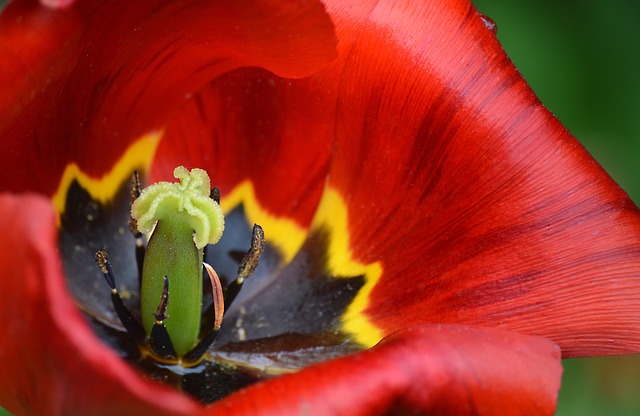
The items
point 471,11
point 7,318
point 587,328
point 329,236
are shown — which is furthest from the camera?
point 329,236

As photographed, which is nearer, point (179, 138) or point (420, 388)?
point (420, 388)

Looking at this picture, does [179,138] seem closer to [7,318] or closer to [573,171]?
[573,171]

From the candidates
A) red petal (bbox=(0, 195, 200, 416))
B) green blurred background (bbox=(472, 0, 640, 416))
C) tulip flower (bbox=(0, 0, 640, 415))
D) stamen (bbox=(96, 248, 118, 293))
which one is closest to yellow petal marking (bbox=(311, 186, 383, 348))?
tulip flower (bbox=(0, 0, 640, 415))

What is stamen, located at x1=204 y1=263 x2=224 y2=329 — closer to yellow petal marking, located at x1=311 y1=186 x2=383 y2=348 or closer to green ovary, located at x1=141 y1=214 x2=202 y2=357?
green ovary, located at x1=141 y1=214 x2=202 y2=357

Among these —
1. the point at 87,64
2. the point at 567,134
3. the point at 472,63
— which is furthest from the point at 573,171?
the point at 87,64

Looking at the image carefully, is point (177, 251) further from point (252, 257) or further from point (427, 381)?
point (427, 381)

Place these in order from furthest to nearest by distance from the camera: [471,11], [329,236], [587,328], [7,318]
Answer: [329,236], [471,11], [587,328], [7,318]

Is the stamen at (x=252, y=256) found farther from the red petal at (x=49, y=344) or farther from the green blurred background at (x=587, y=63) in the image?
the green blurred background at (x=587, y=63)
